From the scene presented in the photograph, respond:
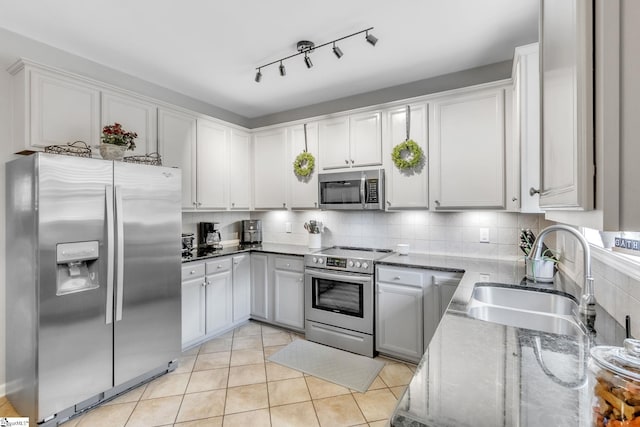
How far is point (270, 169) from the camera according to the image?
3.93m

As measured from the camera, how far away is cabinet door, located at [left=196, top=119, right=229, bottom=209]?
341 centimetres

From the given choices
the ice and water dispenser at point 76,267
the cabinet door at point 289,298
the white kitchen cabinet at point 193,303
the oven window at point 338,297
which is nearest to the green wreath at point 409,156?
the oven window at point 338,297

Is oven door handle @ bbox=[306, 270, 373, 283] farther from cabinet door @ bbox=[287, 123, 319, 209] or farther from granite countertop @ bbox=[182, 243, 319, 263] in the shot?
cabinet door @ bbox=[287, 123, 319, 209]

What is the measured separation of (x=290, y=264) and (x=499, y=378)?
2680 mm

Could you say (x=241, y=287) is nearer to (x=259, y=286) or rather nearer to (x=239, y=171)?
(x=259, y=286)

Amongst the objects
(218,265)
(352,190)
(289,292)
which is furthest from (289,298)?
(352,190)

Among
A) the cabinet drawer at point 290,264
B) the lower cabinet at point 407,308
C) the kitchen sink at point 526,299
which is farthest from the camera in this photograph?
the cabinet drawer at point 290,264

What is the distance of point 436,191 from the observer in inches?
113

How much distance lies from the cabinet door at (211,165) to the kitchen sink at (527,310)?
9.34 feet

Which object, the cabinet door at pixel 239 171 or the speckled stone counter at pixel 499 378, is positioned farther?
the cabinet door at pixel 239 171

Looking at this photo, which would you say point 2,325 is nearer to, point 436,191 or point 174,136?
point 174,136

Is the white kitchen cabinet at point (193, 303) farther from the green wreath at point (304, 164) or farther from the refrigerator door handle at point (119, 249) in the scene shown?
the green wreath at point (304, 164)

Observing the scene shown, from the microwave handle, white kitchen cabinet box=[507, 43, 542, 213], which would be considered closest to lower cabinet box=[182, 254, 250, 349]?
the microwave handle

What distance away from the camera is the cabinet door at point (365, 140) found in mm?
3178
